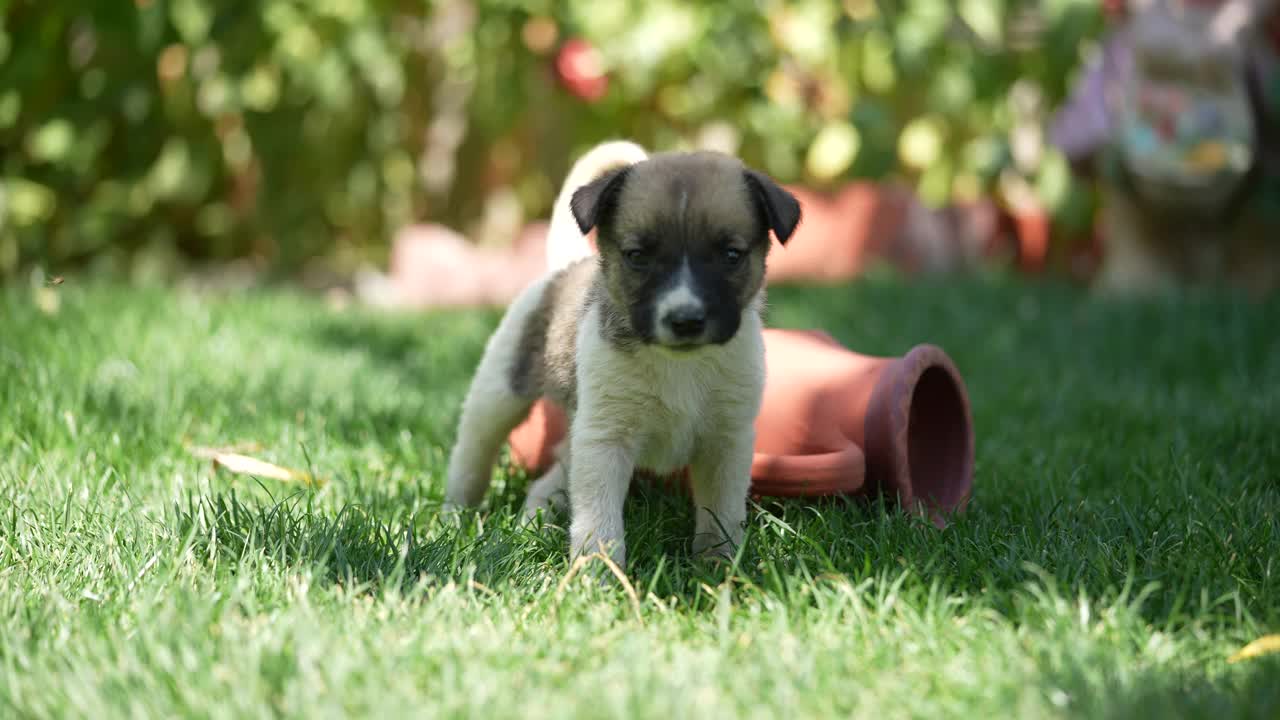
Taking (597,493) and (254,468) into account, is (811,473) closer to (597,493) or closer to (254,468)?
(597,493)

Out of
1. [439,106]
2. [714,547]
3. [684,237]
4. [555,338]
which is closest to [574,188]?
[555,338]

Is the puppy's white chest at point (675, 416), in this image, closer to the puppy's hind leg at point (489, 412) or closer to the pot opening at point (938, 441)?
the puppy's hind leg at point (489, 412)

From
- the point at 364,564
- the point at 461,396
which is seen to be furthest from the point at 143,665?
the point at 461,396

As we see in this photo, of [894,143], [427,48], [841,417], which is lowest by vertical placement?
[841,417]

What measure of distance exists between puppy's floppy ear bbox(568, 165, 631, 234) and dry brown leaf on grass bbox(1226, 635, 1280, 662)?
5.03ft

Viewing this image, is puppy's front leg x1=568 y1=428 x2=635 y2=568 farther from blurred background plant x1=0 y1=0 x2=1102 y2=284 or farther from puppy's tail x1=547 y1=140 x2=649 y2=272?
blurred background plant x1=0 y1=0 x2=1102 y2=284

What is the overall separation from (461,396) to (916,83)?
14.9ft

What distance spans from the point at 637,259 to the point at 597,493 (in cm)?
53

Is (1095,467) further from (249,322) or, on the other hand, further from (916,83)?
(916,83)

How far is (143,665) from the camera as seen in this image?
2102 millimetres

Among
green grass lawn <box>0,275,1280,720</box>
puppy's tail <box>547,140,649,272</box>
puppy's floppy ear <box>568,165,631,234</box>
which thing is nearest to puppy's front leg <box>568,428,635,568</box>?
green grass lawn <box>0,275,1280,720</box>

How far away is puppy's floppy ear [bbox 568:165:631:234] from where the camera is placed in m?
2.75

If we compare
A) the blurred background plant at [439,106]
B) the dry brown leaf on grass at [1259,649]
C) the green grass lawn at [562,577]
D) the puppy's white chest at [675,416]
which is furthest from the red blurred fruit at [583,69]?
the dry brown leaf on grass at [1259,649]

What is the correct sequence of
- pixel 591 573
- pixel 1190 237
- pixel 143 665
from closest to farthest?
1. pixel 143 665
2. pixel 591 573
3. pixel 1190 237
